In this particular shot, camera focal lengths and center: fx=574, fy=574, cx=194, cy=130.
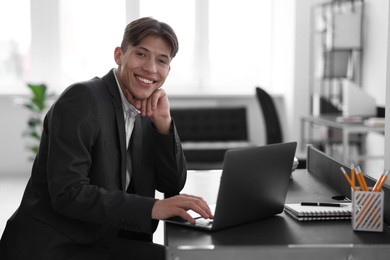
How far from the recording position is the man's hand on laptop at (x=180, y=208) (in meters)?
1.46

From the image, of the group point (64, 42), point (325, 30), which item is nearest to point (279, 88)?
point (325, 30)

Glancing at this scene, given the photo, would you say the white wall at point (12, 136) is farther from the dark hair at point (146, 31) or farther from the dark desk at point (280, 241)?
the dark desk at point (280, 241)

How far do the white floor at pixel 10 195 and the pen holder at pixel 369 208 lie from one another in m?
2.48

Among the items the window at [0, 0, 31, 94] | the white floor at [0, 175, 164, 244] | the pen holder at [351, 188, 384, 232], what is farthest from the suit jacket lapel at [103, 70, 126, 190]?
the window at [0, 0, 31, 94]

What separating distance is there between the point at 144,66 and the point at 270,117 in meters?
3.27

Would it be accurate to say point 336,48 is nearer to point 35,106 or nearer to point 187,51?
point 187,51

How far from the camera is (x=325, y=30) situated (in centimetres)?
596

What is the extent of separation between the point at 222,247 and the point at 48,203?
1.95 ft

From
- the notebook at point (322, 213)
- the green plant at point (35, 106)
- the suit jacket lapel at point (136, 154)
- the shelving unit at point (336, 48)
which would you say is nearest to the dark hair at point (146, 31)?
the suit jacket lapel at point (136, 154)

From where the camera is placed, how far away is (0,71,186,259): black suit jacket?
1.50 m

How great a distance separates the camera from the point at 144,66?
1.75 m

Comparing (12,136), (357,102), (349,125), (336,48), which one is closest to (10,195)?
(12,136)

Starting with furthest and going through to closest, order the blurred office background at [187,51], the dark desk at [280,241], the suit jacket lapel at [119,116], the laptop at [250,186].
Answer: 1. the blurred office background at [187,51]
2. the suit jacket lapel at [119,116]
3. the laptop at [250,186]
4. the dark desk at [280,241]

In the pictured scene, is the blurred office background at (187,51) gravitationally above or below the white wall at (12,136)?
above
